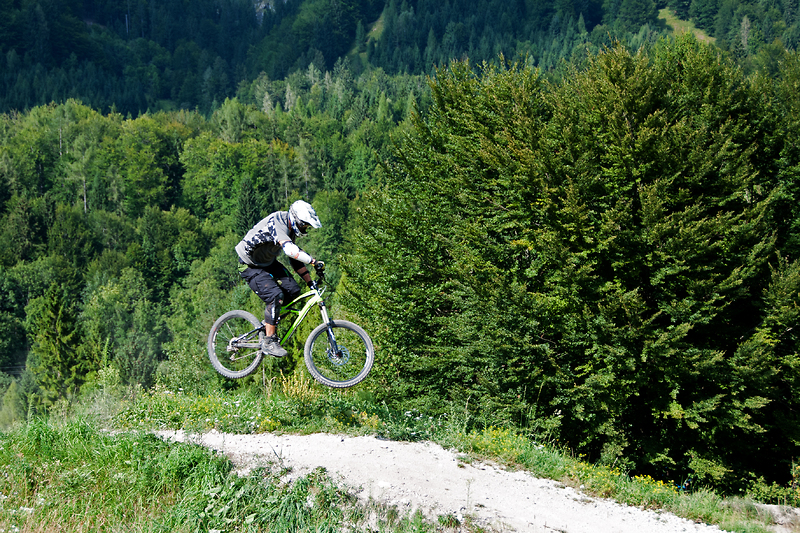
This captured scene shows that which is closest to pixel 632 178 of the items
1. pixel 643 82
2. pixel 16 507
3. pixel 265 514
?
pixel 643 82

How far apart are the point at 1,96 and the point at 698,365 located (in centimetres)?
20155

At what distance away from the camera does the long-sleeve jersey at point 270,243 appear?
9.72m

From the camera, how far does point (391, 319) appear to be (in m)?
23.6

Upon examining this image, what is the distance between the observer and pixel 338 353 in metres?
10.5

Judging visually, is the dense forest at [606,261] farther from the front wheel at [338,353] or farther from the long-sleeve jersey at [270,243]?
the long-sleeve jersey at [270,243]

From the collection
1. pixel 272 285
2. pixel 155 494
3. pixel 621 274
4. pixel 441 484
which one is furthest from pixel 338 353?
pixel 621 274

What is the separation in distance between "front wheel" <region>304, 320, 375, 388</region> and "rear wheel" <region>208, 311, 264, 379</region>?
107cm

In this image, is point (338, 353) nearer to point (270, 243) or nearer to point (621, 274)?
point (270, 243)

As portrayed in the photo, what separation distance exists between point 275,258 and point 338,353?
185cm

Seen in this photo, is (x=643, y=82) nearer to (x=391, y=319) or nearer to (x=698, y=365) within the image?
(x=698, y=365)

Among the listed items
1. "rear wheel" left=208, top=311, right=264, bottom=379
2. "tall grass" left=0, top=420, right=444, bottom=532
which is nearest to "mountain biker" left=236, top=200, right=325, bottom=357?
"rear wheel" left=208, top=311, right=264, bottom=379

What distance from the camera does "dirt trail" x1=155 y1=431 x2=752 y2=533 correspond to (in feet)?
28.9

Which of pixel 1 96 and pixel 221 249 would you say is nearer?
pixel 221 249

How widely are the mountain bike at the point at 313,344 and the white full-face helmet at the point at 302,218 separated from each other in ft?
2.74
